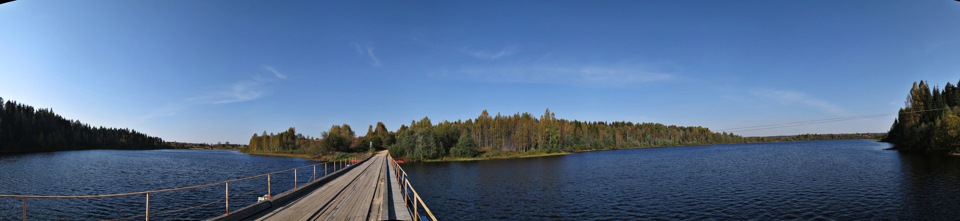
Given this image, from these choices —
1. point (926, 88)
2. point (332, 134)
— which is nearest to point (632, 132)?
point (926, 88)

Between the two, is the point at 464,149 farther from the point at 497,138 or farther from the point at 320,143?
the point at 320,143

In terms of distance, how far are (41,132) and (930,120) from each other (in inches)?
10129

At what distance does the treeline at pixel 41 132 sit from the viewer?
436 feet

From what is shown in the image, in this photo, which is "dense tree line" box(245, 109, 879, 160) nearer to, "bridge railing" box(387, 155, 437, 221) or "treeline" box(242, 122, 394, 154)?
"treeline" box(242, 122, 394, 154)

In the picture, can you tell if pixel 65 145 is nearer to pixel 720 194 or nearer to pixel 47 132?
pixel 47 132

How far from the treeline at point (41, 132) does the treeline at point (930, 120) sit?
22999cm

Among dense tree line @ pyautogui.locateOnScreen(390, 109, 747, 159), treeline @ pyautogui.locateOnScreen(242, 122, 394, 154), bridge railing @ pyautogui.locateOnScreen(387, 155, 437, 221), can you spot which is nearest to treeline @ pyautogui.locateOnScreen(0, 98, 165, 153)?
treeline @ pyautogui.locateOnScreen(242, 122, 394, 154)

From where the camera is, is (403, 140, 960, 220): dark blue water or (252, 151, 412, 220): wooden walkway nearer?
(252, 151, 412, 220): wooden walkway

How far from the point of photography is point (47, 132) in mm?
148875

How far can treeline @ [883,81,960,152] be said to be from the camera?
59125mm

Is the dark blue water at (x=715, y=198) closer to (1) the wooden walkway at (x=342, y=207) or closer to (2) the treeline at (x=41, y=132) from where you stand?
(1) the wooden walkway at (x=342, y=207)

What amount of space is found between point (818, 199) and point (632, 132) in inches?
6865

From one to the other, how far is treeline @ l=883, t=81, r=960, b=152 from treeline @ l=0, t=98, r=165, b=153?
755 feet

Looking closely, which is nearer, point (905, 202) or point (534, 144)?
point (905, 202)
